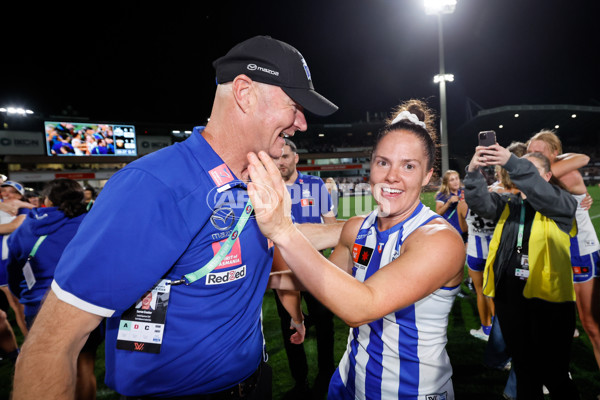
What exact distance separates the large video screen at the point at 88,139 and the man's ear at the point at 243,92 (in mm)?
37850

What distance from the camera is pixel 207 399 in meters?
1.43

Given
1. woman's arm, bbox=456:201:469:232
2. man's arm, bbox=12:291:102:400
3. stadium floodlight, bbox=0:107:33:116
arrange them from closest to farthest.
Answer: man's arm, bbox=12:291:102:400 < woman's arm, bbox=456:201:469:232 < stadium floodlight, bbox=0:107:33:116

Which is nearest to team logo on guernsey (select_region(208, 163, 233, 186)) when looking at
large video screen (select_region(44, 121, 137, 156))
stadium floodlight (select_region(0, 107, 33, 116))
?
large video screen (select_region(44, 121, 137, 156))

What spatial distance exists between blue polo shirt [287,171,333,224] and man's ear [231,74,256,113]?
2905 millimetres

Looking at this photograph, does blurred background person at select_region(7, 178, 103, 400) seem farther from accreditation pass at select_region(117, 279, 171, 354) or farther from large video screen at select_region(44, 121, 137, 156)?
large video screen at select_region(44, 121, 137, 156)

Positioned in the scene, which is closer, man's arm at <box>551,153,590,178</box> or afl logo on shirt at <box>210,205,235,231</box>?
afl logo on shirt at <box>210,205,235,231</box>

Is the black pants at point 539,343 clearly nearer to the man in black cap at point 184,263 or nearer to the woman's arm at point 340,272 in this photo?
the woman's arm at point 340,272

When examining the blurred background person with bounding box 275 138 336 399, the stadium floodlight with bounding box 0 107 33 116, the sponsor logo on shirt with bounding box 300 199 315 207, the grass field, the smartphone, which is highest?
the stadium floodlight with bounding box 0 107 33 116

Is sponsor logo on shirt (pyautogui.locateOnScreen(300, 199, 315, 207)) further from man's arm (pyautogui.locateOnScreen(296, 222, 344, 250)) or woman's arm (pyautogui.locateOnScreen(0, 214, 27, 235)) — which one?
woman's arm (pyautogui.locateOnScreen(0, 214, 27, 235))

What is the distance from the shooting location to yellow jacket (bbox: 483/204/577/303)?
8.36ft

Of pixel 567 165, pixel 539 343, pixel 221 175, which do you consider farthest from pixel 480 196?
pixel 221 175

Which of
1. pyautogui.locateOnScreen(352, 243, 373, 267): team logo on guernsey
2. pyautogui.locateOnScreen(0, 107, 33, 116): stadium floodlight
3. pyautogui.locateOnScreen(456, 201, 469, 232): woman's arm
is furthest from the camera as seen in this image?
pyautogui.locateOnScreen(0, 107, 33, 116): stadium floodlight

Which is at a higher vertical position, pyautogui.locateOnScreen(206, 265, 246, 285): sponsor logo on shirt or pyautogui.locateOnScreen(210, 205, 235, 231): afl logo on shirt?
pyautogui.locateOnScreen(210, 205, 235, 231): afl logo on shirt

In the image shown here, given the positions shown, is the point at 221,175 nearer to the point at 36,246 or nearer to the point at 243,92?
the point at 243,92
